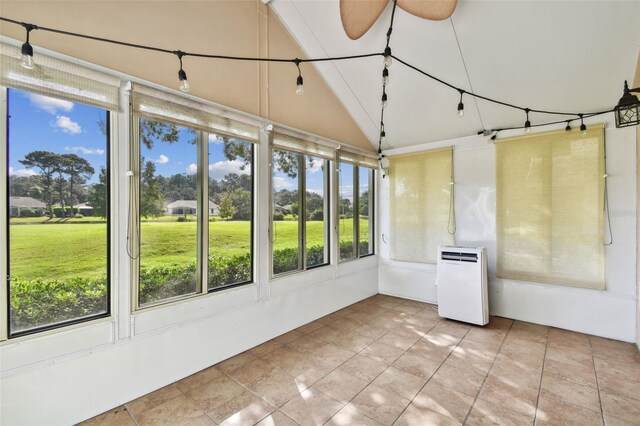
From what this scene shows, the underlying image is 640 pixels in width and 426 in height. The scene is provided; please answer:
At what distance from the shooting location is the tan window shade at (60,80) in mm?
1662

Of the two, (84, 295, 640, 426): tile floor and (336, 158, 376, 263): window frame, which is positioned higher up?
(336, 158, 376, 263): window frame

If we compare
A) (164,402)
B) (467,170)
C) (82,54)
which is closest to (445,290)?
(467,170)

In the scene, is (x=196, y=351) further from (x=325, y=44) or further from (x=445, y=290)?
(x=325, y=44)

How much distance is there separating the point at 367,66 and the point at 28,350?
153 inches

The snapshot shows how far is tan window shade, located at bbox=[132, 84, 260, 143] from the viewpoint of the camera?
7.23 feet

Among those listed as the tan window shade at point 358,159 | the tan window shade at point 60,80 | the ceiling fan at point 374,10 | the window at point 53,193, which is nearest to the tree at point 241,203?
the window at point 53,193

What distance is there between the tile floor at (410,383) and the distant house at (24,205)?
1.49 meters

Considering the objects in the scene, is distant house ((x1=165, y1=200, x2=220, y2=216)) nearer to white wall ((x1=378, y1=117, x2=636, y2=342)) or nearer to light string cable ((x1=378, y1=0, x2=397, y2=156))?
light string cable ((x1=378, y1=0, x2=397, y2=156))

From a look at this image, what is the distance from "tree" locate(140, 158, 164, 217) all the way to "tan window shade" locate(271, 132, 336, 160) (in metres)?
1.29

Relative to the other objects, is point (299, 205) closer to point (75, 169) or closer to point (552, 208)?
point (75, 169)

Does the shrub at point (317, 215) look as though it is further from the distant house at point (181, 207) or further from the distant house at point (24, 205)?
the distant house at point (24, 205)

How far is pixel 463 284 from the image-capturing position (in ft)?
11.9

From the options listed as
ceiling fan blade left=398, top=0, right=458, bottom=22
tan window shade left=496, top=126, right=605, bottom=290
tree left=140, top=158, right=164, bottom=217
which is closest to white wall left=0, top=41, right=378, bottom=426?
tree left=140, top=158, right=164, bottom=217

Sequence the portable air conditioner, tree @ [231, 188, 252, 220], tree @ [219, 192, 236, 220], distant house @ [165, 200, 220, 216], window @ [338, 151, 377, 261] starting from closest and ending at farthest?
1. distant house @ [165, 200, 220, 216]
2. tree @ [219, 192, 236, 220]
3. tree @ [231, 188, 252, 220]
4. the portable air conditioner
5. window @ [338, 151, 377, 261]
